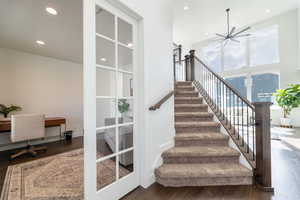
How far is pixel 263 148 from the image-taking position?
1695 millimetres

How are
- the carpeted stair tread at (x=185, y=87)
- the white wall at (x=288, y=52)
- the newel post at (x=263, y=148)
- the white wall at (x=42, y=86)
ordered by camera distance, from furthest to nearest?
the white wall at (x=288, y=52) → the carpeted stair tread at (x=185, y=87) → the white wall at (x=42, y=86) → the newel post at (x=263, y=148)

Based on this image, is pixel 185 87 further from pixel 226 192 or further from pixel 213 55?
pixel 213 55

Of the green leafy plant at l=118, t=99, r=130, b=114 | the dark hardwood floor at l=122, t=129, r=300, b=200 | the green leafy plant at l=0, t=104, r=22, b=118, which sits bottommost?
the dark hardwood floor at l=122, t=129, r=300, b=200

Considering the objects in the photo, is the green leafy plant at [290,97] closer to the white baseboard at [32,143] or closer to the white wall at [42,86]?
the white wall at [42,86]

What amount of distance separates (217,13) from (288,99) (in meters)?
3.99

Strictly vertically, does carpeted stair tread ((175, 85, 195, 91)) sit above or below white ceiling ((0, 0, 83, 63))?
below

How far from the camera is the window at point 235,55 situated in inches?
250

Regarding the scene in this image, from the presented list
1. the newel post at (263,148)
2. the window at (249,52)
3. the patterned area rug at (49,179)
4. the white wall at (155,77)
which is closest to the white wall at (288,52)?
the window at (249,52)

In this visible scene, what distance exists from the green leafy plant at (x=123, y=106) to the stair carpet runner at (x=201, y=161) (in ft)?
3.16

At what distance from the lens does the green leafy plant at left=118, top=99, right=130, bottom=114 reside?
1667 millimetres

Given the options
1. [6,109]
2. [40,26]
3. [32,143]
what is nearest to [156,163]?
[40,26]

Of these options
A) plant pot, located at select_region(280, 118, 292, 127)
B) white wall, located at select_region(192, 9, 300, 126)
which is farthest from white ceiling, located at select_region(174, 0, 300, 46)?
plant pot, located at select_region(280, 118, 292, 127)

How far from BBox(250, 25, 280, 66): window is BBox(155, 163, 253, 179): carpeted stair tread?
19.9ft

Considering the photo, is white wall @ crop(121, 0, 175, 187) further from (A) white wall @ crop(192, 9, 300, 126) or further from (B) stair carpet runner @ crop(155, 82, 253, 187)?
(A) white wall @ crop(192, 9, 300, 126)
